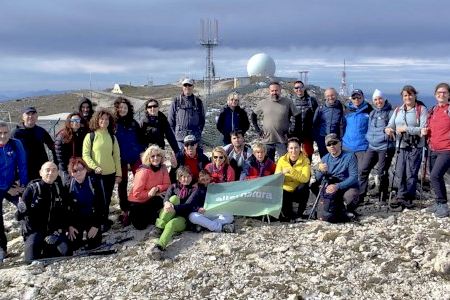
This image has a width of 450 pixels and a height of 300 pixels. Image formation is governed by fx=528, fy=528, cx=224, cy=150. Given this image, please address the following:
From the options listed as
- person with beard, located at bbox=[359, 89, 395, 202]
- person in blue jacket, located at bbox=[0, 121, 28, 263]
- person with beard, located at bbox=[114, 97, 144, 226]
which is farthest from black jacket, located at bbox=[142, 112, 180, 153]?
person with beard, located at bbox=[359, 89, 395, 202]

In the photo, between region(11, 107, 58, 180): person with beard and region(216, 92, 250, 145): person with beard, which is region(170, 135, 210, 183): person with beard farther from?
region(11, 107, 58, 180): person with beard

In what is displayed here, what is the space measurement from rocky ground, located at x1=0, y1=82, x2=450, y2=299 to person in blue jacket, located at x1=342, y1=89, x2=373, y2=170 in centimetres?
176

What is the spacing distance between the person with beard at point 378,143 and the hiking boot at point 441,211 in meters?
1.46

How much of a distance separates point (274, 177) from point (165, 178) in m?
2.16

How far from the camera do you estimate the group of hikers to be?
30.8 ft

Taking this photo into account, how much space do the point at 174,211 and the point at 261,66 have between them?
55971 mm

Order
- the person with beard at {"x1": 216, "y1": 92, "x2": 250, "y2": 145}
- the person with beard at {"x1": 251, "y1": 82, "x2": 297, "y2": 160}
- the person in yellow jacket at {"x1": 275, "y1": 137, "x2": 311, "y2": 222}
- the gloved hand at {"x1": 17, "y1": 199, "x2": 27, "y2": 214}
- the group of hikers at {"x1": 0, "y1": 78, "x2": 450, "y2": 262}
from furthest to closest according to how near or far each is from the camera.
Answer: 1. the person with beard at {"x1": 216, "y1": 92, "x2": 250, "y2": 145}
2. the person with beard at {"x1": 251, "y1": 82, "x2": 297, "y2": 160}
3. the person in yellow jacket at {"x1": 275, "y1": 137, "x2": 311, "y2": 222}
4. the group of hikers at {"x1": 0, "y1": 78, "x2": 450, "y2": 262}
5. the gloved hand at {"x1": 17, "y1": 199, "x2": 27, "y2": 214}

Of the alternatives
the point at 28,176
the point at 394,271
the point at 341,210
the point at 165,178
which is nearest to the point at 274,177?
the point at 341,210

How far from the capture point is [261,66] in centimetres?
6419

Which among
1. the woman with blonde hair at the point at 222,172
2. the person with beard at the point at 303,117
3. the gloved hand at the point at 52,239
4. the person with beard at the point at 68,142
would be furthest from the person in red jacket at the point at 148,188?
the person with beard at the point at 303,117

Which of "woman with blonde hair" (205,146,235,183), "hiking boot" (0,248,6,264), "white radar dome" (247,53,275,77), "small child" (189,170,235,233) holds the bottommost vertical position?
"hiking boot" (0,248,6,264)

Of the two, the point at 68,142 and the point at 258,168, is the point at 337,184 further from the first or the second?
the point at 68,142

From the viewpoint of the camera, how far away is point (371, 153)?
36.6 ft

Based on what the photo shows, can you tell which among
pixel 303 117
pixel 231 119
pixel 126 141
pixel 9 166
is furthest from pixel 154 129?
pixel 303 117
